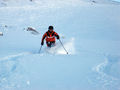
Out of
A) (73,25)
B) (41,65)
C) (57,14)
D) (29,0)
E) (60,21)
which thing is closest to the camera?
(41,65)

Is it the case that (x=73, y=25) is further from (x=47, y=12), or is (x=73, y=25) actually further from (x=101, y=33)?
(x=47, y=12)

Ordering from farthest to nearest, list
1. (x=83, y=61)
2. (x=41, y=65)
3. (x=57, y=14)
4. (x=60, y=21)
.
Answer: (x=57, y=14) < (x=60, y=21) < (x=83, y=61) < (x=41, y=65)

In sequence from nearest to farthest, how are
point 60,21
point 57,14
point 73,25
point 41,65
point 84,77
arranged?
point 84,77
point 41,65
point 73,25
point 60,21
point 57,14

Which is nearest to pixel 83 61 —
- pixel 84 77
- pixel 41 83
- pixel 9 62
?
pixel 84 77

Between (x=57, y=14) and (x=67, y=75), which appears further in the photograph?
(x=57, y=14)

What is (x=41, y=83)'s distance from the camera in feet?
11.6

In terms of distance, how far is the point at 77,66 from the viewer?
4.59 meters

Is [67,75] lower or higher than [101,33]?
higher

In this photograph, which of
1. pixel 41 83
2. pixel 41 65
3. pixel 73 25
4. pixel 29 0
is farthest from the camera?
pixel 29 0

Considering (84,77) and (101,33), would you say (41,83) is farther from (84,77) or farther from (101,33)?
(101,33)

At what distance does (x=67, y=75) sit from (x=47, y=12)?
1928 cm

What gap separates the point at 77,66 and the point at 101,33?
9.09 m

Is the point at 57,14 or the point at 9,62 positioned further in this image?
the point at 57,14

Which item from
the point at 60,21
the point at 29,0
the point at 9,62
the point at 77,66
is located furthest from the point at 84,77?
the point at 29,0
